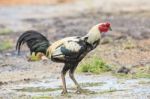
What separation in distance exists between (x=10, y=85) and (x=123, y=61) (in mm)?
3221

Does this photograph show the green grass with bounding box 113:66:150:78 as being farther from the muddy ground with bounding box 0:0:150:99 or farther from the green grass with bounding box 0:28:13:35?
the green grass with bounding box 0:28:13:35

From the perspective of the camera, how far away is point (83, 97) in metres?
11.3

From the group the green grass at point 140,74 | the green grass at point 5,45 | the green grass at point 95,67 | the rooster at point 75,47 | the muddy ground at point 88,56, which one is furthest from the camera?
the green grass at point 5,45

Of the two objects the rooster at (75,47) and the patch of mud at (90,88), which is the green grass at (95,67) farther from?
the rooster at (75,47)

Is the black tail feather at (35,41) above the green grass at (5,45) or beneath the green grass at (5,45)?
above

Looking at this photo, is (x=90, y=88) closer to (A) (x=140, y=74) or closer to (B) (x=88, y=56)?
(A) (x=140, y=74)

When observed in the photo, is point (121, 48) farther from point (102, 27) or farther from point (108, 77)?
point (102, 27)

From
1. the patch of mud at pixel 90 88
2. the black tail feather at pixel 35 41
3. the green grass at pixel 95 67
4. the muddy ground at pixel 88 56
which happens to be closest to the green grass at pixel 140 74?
the muddy ground at pixel 88 56

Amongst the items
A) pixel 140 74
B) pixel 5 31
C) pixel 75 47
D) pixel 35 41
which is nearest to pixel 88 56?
pixel 140 74

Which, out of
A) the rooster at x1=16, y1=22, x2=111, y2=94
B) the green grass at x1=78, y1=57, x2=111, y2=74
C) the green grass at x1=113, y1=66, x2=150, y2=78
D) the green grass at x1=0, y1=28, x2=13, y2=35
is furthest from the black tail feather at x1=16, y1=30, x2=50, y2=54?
the green grass at x1=0, y1=28, x2=13, y2=35

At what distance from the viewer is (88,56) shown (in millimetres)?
15891

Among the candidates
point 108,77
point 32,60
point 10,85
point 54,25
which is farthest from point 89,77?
point 54,25

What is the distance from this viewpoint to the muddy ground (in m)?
11.8

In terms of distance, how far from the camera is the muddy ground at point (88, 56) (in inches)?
464
